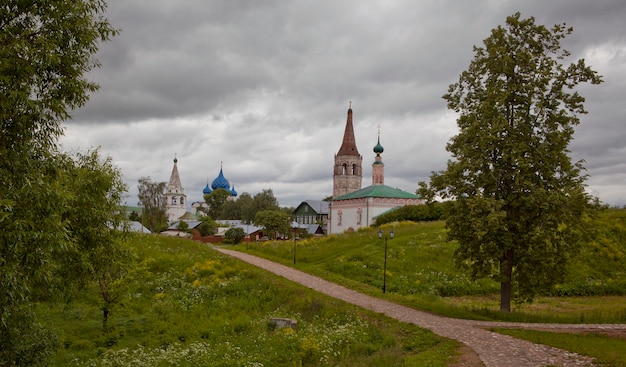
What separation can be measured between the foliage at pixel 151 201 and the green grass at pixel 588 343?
71652 mm

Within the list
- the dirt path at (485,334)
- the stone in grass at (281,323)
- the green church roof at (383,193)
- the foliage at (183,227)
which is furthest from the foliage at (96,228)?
the foliage at (183,227)

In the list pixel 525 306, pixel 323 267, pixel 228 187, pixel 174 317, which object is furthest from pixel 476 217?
pixel 228 187

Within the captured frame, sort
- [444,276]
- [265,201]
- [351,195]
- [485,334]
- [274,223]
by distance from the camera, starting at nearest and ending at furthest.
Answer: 1. [485,334]
2. [444,276]
3. [274,223]
4. [351,195]
5. [265,201]

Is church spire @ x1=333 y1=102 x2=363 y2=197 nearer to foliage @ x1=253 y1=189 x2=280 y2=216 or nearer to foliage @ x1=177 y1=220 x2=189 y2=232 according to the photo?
foliage @ x1=253 y1=189 x2=280 y2=216

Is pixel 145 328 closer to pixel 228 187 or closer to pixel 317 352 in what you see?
pixel 317 352

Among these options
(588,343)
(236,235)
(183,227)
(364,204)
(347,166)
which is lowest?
(588,343)

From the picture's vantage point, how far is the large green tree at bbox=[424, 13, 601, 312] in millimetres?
18469

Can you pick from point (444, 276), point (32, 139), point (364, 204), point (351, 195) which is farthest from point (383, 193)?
point (32, 139)

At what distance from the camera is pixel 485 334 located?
55.2ft

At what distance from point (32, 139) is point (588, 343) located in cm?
1654

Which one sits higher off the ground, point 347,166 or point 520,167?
point 347,166

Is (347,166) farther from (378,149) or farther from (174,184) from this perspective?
(174,184)

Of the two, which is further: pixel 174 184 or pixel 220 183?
pixel 220 183

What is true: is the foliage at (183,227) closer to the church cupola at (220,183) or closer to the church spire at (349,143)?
the church spire at (349,143)
